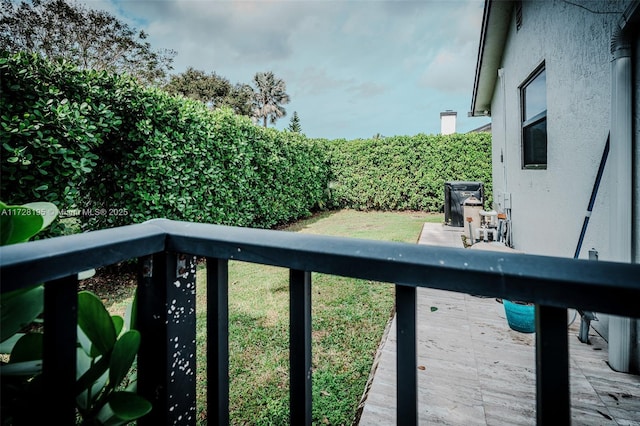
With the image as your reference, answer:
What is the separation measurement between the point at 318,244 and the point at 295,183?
30.0ft

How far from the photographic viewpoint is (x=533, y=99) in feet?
17.5

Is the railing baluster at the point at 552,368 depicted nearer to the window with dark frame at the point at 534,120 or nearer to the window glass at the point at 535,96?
the window with dark frame at the point at 534,120

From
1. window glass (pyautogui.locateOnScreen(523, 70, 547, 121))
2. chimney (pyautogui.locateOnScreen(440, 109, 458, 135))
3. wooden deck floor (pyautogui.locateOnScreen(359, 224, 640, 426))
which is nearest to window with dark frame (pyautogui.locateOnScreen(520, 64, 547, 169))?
window glass (pyautogui.locateOnScreen(523, 70, 547, 121))

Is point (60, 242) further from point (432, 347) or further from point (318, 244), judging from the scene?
point (432, 347)

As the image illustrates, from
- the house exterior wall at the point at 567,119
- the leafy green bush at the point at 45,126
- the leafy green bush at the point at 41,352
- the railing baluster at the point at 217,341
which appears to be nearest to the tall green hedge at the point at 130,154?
the leafy green bush at the point at 45,126

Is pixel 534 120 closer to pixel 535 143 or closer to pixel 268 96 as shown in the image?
pixel 535 143

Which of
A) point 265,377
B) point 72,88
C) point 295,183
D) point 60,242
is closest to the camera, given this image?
point 60,242

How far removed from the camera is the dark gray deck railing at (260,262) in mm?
558

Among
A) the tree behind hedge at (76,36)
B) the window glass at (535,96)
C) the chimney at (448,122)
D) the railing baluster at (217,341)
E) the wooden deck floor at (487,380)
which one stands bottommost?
the wooden deck floor at (487,380)

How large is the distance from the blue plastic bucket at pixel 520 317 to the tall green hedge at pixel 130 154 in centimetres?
449

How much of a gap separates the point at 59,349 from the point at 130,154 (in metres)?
4.42

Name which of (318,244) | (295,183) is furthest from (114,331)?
(295,183)

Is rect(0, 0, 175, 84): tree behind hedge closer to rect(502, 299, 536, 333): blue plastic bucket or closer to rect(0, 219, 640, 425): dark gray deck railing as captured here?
rect(0, 219, 640, 425): dark gray deck railing

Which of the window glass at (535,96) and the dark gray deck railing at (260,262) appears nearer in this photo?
the dark gray deck railing at (260,262)
